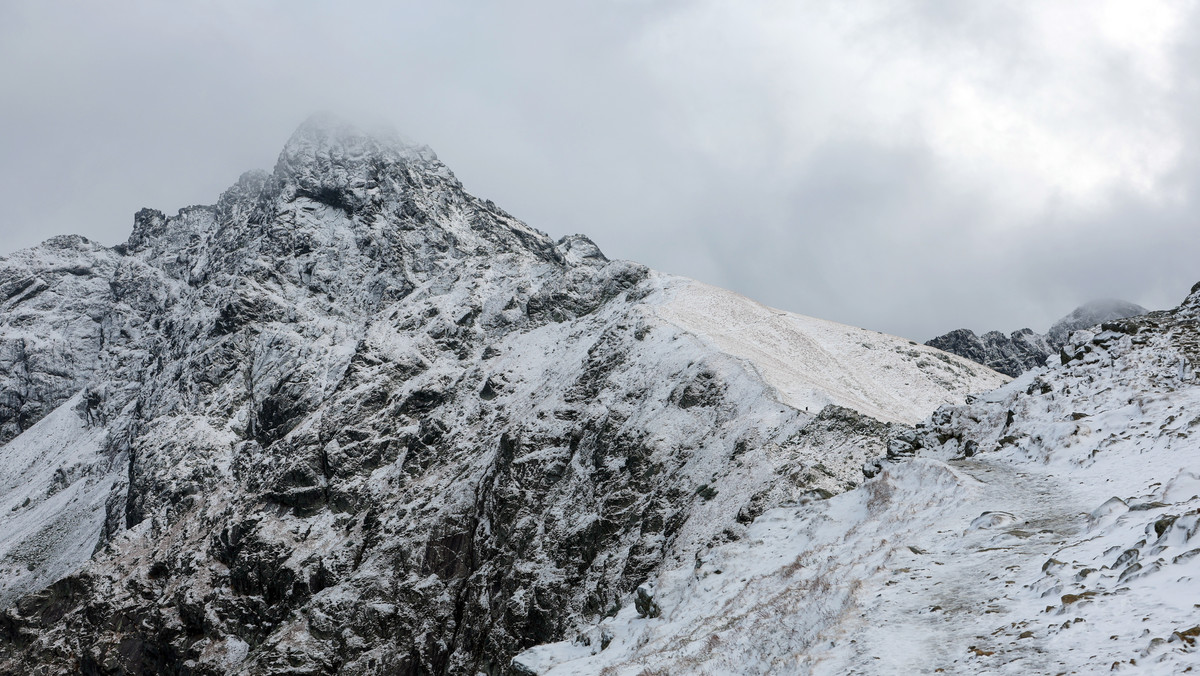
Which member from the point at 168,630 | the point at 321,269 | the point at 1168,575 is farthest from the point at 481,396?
the point at 1168,575

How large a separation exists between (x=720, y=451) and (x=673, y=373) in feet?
52.5

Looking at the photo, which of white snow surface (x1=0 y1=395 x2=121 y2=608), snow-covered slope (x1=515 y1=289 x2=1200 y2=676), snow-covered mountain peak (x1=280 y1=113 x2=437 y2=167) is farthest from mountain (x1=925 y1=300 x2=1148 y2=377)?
white snow surface (x1=0 y1=395 x2=121 y2=608)

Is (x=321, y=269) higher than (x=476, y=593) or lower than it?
higher

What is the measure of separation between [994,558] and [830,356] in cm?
7669

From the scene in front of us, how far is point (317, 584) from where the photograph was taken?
8106cm

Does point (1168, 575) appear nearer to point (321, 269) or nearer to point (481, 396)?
point (481, 396)

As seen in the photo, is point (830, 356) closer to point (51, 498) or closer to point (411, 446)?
point (411, 446)

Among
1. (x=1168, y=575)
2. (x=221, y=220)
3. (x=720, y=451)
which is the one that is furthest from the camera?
(x=221, y=220)

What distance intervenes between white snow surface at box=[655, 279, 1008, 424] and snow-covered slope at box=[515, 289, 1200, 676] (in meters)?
35.1

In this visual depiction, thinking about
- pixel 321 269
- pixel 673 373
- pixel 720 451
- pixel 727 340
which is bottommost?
pixel 720 451

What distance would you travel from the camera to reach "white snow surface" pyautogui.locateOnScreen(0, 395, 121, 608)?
123 metres

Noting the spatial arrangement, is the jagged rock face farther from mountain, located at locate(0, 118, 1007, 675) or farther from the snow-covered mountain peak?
the snow-covered mountain peak

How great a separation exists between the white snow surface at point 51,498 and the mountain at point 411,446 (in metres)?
0.63

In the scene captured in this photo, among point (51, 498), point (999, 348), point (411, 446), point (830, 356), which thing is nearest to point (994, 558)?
point (830, 356)
